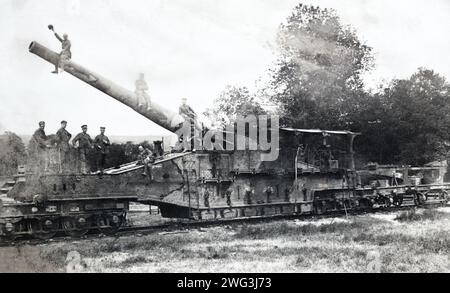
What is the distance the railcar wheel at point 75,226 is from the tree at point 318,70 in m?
16.7

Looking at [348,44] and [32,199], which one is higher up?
[348,44]

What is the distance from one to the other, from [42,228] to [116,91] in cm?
379

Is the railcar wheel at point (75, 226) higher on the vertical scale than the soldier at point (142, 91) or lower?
lower

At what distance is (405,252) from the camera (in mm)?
8906

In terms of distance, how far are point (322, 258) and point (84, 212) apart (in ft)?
19.3

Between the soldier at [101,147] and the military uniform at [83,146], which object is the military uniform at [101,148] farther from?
the military uniform at [83,146]

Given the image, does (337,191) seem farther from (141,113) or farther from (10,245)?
(10,245)

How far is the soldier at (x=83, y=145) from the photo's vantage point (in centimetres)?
1208

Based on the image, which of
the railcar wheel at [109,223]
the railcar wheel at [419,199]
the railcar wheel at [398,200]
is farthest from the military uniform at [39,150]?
the railcar wheel at [419,199]

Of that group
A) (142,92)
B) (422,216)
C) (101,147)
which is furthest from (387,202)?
(101,147)

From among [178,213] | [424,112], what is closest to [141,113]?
[178,213]

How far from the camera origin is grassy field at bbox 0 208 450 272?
26.1 feet

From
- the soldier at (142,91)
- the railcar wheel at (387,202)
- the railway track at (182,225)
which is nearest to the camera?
the railway track at (182,225)

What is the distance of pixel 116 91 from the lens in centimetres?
1247
